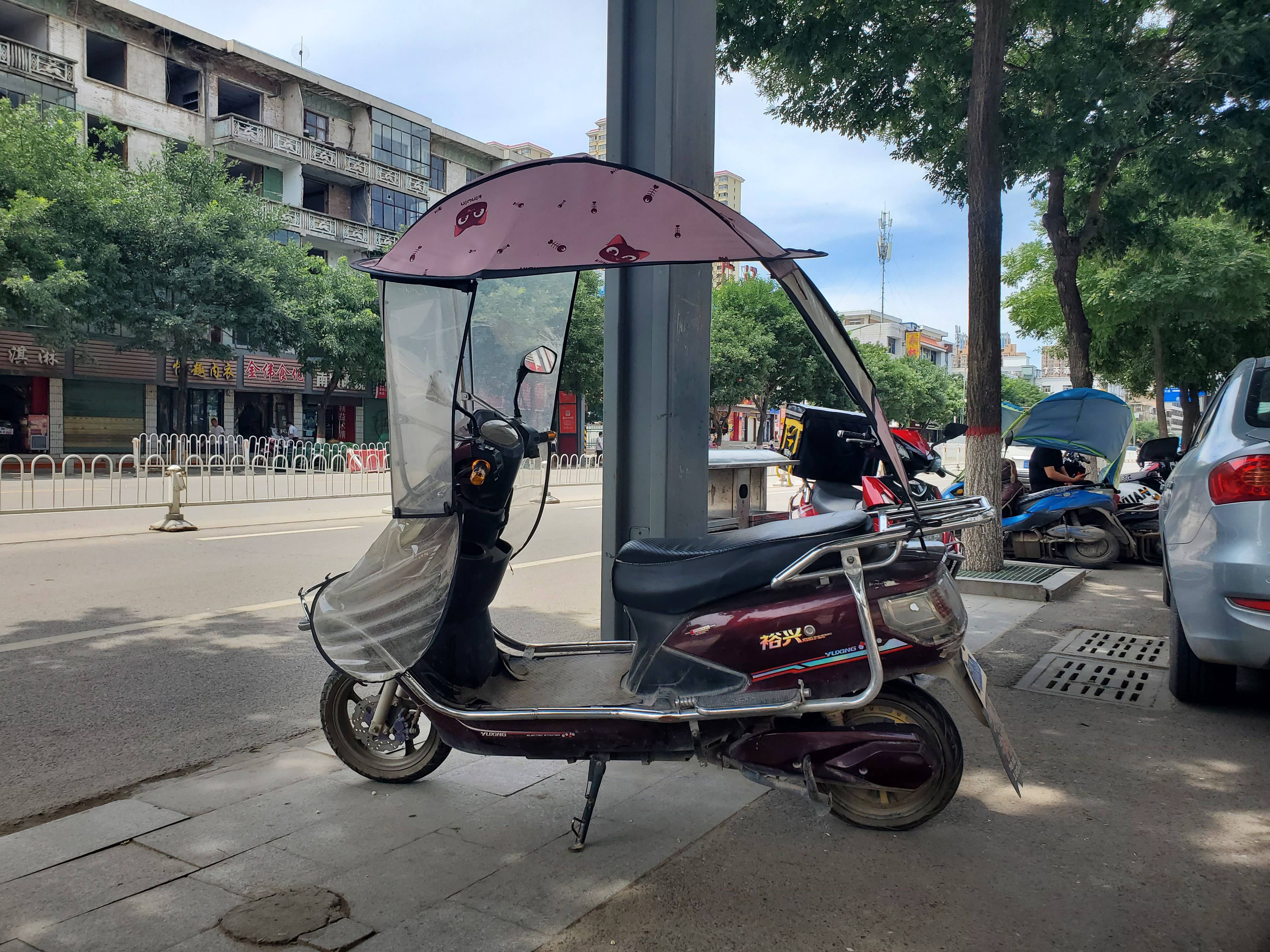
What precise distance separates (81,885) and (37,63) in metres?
29.1

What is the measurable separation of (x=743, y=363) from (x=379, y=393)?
599 inches

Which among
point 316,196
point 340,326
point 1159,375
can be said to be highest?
point 316,196

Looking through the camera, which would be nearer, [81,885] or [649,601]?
[81,885]

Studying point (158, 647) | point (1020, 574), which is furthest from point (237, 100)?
point (1020, 574)

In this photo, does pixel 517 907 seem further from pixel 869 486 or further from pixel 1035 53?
pixel 1035 53

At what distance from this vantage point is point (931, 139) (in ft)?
36.0

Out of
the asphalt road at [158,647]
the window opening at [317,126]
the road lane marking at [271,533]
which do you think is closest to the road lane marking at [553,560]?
the asphalt road at [158,647]

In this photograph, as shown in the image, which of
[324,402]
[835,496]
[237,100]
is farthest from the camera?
[237,100]

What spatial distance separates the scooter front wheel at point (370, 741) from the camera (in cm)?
358

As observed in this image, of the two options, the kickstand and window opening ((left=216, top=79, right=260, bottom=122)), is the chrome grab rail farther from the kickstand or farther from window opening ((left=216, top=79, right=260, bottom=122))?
window opening ((left=216, top=79, right=260, bottom=122))

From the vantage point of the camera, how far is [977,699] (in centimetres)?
309

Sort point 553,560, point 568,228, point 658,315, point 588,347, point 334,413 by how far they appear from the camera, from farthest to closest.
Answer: point 334,413 < point 588,347 < point 553,560 < point 658,315 < point 568,228

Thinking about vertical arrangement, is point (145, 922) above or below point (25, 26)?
below

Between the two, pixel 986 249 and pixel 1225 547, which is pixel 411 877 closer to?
pixel 1225 547
